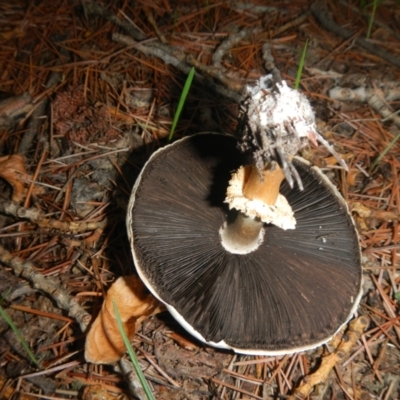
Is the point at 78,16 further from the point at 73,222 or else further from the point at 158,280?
the point at 158,280

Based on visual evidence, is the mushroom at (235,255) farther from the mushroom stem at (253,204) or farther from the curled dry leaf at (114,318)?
the curled dry leaf at (114,318)

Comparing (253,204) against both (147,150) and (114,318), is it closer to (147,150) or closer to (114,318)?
(114,318)

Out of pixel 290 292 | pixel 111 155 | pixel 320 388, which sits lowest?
pixel 320 388

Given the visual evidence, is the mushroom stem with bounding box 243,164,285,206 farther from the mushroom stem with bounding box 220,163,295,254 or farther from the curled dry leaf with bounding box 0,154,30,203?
the curled dry leaf with bounding box 0,154,30,203

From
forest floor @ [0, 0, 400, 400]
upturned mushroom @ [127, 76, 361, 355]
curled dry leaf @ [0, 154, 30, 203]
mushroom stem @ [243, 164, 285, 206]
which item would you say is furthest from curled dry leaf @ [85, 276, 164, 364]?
curled dry leaf @ [0, 154, 30, 203]

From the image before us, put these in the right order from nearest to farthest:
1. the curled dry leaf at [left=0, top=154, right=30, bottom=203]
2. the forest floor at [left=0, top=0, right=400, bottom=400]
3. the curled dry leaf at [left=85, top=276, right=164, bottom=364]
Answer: the curled dry leaf at [left=85, top=276, right=164, bottom=364] → the forest floor at [left=0, top=0, right=400, bottom=400] → the curled dry leaf at [left=0, top=154, right=30, bottom=203]

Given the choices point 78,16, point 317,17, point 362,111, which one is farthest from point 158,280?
point 317,17

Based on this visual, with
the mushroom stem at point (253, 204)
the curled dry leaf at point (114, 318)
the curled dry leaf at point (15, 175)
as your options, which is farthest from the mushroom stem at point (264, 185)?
the curled dry leaf at point (15, 175)
